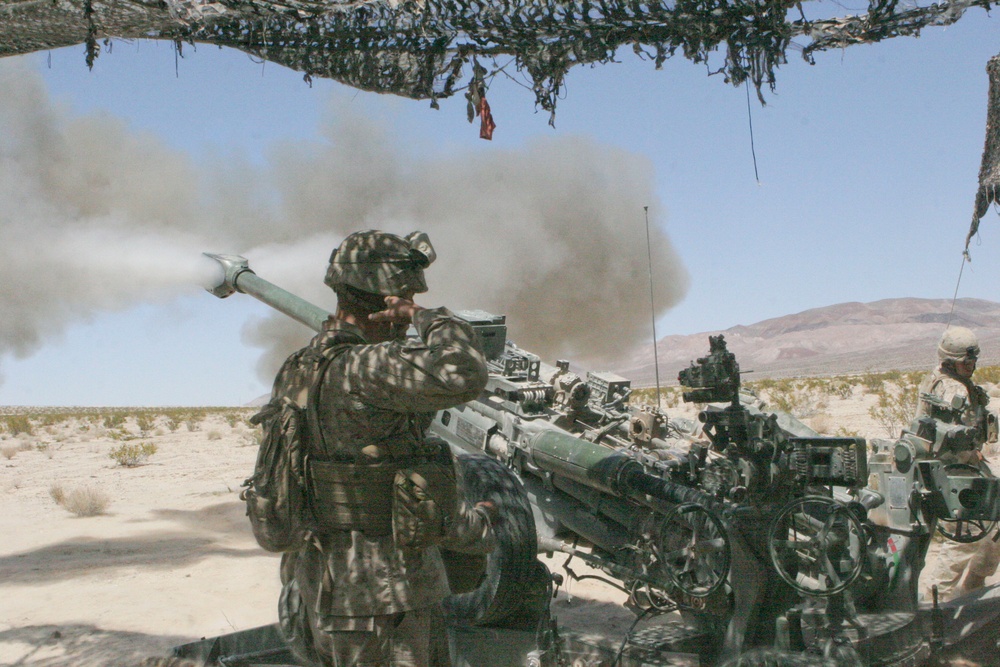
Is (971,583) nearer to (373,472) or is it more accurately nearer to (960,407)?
(960,407)

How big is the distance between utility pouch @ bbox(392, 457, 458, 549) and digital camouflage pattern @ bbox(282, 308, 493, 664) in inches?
2.7

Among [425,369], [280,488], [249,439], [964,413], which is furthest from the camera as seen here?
[249,439]

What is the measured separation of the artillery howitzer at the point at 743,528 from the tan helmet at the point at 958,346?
0.71 metres

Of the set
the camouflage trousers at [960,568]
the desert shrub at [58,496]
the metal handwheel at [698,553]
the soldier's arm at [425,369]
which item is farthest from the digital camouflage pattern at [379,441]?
the desert shrub at [58,496]

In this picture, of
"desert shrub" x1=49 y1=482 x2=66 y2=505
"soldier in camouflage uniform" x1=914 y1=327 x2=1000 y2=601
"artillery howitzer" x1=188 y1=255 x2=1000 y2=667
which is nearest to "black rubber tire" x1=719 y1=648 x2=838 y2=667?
"artillery howitzer" x1=188 y1=255 x2=1000 y2=667

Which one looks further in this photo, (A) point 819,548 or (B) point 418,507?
(A) point 819,548

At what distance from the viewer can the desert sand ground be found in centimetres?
609

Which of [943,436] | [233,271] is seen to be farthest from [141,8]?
[943,436]

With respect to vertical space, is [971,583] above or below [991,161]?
below

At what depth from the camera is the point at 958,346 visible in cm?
543

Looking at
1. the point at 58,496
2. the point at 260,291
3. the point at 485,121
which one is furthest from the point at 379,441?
the point at 58,496

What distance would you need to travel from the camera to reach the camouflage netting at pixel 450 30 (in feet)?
11.6

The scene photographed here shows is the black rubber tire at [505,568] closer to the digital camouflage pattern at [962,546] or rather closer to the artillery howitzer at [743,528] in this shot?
the artillery howitzer at [743,528]

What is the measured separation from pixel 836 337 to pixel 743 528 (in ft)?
269
